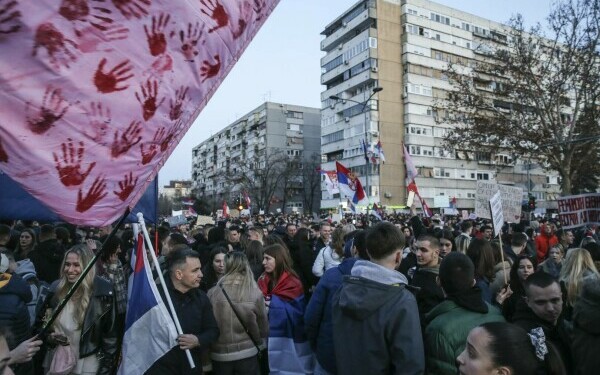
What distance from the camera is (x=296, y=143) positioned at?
3583 inches

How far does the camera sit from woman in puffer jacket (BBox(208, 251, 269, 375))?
14.8ft

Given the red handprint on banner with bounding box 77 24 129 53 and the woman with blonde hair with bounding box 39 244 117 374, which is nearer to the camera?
the red handprint on banner with bounding box 77 24 129 53

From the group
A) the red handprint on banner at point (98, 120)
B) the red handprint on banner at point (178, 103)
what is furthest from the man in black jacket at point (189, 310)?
the red handprint on banner at point (98, 120)

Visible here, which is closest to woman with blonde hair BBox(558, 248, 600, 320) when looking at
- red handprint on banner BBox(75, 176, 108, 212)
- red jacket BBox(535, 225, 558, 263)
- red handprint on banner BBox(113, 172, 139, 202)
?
red handprint on banner BBox(113, 172, 139, 202)

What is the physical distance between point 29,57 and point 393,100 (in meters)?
63.3

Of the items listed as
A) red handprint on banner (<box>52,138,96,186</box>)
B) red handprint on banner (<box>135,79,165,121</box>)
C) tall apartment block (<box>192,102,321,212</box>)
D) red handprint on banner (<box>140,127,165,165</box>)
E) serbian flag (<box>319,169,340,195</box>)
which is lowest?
red handprint on banner (<box>52,138,96,186</box>)

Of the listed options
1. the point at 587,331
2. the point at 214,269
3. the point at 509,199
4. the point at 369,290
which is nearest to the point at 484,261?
the point at 587,331

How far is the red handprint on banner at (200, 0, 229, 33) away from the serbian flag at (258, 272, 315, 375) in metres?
3.64

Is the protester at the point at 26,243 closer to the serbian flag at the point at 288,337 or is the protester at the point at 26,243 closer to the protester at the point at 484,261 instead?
the serbian flag at the point at 288,337

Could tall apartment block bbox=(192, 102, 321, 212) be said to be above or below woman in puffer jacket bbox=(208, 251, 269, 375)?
above

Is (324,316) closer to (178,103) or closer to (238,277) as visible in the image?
(238,277)

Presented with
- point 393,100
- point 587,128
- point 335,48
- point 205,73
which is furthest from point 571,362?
point 335,48

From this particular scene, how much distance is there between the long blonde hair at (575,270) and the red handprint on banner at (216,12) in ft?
13.4

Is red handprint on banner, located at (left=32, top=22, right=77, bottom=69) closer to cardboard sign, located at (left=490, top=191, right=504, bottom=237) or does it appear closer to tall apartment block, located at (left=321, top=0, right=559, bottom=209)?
cardboard sign, located at (left=490, top=191, right=504, bottom=237)
